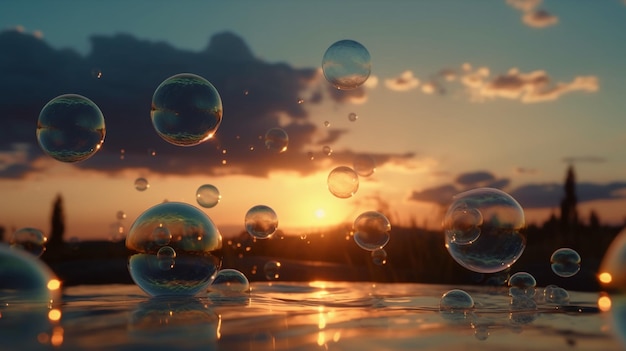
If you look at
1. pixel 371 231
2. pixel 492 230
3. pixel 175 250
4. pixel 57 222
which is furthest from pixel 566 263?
pixel 57 222

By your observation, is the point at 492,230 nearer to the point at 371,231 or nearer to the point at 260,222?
the point at 371,231

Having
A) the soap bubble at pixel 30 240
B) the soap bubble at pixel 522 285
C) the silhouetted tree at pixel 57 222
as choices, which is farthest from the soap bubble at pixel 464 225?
the silhouetted tree at pixel 57 222

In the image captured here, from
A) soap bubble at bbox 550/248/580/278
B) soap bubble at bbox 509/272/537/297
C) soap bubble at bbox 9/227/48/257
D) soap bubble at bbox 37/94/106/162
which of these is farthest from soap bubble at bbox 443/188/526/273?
soap bubble at bbox 9/227/48/257

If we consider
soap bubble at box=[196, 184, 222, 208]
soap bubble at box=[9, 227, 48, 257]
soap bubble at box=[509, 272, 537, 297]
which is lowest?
soap bubble at box=[509, 272, 537, 297]

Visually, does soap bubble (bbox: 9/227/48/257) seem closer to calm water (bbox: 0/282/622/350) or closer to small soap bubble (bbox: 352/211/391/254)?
calm water (bbox: 0/282/622/350)

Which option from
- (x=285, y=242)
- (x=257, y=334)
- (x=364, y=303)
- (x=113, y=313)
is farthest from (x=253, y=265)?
(x=257, y=334)

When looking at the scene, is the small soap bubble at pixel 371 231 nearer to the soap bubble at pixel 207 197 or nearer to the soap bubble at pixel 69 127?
the soap bubble at pixel 207 197

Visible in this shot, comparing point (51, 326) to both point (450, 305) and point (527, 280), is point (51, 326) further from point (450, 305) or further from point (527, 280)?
point (527, 280)
